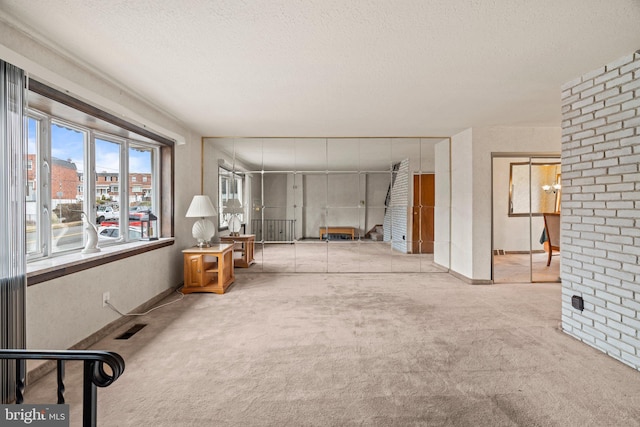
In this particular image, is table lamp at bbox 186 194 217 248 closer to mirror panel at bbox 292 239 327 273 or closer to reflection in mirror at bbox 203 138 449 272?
reflection in mirror at bbox 203 138 449 272

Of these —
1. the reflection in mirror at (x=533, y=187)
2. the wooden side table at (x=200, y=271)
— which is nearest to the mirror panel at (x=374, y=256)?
the reflection in mirror at (x=533, y=187)

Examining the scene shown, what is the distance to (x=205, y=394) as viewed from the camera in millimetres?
2068

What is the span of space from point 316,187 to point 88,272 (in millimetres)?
3819

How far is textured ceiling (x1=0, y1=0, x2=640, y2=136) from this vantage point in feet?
6.43

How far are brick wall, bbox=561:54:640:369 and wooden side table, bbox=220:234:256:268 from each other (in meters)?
4.65

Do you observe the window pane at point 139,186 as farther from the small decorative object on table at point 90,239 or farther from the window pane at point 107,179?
the small decorative object on table at point 90,239

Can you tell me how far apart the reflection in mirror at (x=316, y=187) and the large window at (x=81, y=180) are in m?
1.59

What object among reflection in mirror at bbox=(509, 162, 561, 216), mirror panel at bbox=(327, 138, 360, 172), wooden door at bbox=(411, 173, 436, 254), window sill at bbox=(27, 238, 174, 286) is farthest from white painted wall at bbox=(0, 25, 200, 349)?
reflection in mirror at bbox=(509, 162, 561, 216)

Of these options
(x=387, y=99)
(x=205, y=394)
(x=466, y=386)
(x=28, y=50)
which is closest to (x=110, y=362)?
(x=205, y=394)

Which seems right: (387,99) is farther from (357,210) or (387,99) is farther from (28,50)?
(28,50)

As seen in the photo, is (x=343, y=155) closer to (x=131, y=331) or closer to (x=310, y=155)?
(x=310, y=155)

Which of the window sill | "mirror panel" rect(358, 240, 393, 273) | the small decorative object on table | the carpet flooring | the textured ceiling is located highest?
the textured ceiling

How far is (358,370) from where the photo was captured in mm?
2361

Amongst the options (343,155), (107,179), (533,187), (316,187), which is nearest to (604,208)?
(533,187)
